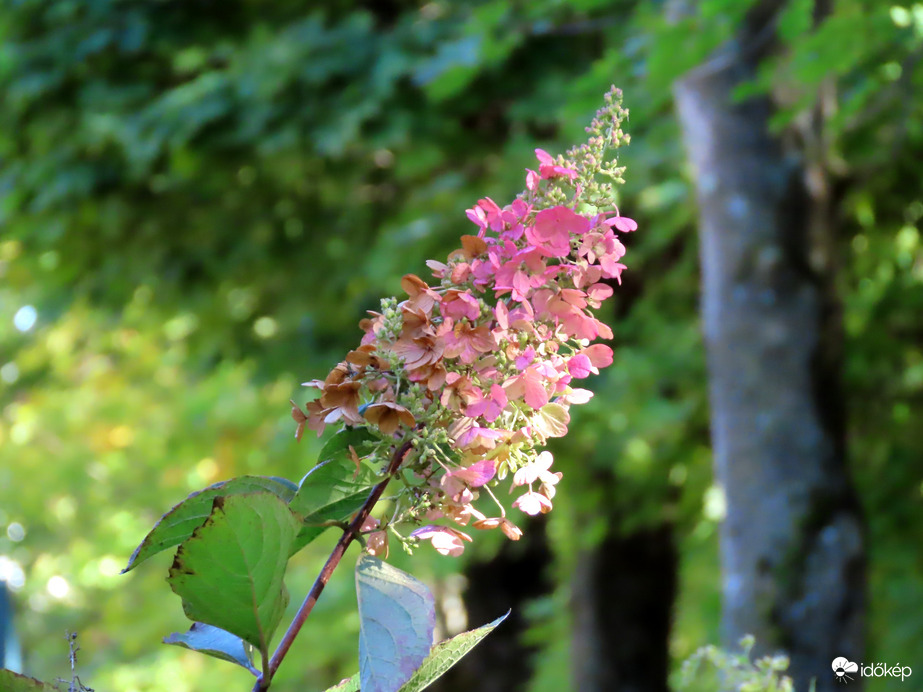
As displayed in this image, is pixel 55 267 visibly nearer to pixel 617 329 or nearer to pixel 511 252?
pixel 617 329

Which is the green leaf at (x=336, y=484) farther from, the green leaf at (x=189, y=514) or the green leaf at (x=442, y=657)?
the green leaf at (x=442, y=657)

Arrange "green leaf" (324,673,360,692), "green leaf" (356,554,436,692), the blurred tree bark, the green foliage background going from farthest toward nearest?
the green foliage background → the blurred tree bark → "green leaf" (324,673,360,692) → "green leaf" (356,554,436,692)

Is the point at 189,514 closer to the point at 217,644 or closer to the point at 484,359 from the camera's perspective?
the point at 217,644

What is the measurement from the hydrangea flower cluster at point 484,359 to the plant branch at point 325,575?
12 mm

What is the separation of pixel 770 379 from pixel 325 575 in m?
2.49

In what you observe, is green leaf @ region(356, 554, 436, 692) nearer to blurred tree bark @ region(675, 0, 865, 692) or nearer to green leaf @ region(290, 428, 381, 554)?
green leaf @ region(290, 428, 381, 554)

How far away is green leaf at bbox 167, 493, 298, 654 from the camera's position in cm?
63

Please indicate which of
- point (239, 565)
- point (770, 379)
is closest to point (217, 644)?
point (239, 565)

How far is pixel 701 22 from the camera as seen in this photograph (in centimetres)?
236

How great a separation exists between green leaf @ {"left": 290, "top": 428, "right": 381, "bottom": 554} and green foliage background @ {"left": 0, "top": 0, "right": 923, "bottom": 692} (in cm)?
214

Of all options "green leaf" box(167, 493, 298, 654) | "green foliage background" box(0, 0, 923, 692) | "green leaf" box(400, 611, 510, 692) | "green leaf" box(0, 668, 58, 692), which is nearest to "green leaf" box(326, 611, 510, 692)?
"green leaf" box(400, 611, 510, 692)

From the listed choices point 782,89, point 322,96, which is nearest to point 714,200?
point 782,89

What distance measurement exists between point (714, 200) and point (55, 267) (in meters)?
3.50

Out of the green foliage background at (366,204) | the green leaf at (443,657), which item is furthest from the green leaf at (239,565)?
the green foliage background at (366,204)
